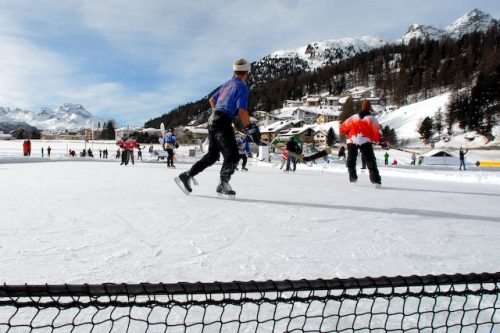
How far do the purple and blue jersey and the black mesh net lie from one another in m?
3.51

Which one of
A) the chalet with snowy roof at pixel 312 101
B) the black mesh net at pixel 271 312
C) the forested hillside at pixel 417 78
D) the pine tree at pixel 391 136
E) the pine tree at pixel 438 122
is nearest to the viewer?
the black mesh net at pixel 271 312

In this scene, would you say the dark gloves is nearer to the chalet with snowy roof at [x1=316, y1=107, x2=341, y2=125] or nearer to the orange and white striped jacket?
the orange and white striped jacket

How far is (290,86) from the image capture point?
16150 centimetres

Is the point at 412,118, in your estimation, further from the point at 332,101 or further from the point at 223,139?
the point at 223,139

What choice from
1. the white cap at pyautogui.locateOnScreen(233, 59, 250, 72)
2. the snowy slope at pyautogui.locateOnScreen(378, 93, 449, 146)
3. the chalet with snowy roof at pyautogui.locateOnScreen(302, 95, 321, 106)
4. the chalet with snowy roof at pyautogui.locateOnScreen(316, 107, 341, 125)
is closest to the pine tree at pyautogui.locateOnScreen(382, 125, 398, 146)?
the snowy slope at pyautogui.locateOnScreen(378, 93, 449, 146)

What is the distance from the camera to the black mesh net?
50.4 inches

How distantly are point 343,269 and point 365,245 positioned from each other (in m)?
0.62

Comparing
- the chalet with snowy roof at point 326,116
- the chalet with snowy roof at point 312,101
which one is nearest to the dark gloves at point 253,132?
the chalet with snowy roof at point 326,116

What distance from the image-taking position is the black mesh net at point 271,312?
1.28 metres

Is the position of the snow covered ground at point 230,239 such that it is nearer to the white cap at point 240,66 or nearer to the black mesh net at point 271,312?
the black mesh net at point 271,312

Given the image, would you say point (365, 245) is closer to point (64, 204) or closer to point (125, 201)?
point (125, 201)

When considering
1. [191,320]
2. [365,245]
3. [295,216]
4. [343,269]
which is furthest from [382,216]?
[191,320]

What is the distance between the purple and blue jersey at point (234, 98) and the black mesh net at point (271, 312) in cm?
351

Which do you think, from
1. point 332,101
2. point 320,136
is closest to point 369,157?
point 320,136
